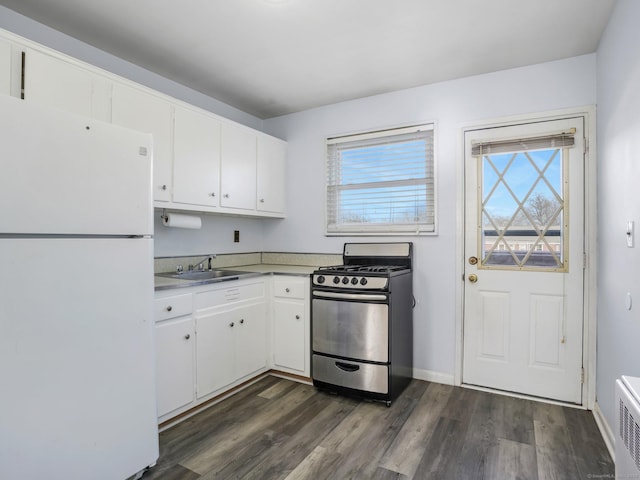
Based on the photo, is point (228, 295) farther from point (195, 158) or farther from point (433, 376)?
point (433, 376)

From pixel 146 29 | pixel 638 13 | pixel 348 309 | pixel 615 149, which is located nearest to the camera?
pixel 638 13

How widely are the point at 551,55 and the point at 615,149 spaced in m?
0.98

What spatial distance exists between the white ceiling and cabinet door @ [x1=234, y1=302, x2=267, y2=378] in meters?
1.94

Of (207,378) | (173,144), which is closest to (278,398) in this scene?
(207,378)

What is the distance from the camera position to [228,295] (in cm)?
278

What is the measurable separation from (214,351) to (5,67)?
6.65ft

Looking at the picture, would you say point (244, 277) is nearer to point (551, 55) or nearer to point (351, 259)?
point (351, 259)

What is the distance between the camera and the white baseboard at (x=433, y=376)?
3033mm

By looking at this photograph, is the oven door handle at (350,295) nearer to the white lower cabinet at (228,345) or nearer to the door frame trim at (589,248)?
the white lower cabinet at (228,345)

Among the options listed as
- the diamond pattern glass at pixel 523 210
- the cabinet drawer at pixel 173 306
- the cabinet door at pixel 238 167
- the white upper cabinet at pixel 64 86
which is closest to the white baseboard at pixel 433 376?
the diamond pattern glass at pixel 523 210

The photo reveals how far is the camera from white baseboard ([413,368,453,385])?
3.03 meters

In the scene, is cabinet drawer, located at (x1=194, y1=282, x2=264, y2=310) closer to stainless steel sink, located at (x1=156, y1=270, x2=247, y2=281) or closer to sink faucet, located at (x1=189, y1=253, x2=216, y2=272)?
stainless steel sink, located at (x1=156, y1=270, x2=247, y2=281)

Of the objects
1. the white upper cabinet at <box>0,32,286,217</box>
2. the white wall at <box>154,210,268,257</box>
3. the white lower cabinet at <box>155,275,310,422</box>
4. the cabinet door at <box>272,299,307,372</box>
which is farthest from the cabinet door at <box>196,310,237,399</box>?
the white upper cabinet at <box>0,32,286,217</box>

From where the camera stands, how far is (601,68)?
7.81 ft
